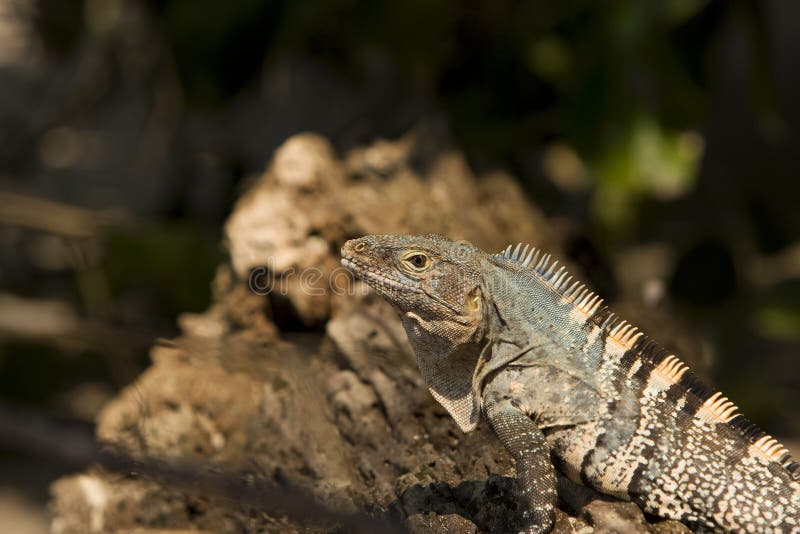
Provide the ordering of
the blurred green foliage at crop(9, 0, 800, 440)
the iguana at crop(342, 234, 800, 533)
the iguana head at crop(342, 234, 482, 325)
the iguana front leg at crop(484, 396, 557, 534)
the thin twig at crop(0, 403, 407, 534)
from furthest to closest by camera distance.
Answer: the blurred green foliage at crop(9, 0, 800, 440) → the iguana head at crop(342, 234, 482, 325) → the iguana at crop(342, 234, 800, 533) → the iguana front leg at crop(484, 396, 557, 534) → the thin twig at crop(0, 403, 407, 534)

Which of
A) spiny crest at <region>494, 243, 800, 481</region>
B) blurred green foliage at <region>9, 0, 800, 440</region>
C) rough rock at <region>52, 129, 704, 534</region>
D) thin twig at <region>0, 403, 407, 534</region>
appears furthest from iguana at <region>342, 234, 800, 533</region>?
blurred green foliage at <region>9, 0, 800, 440</region>

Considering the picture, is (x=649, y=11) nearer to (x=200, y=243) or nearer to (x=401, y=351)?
(x=401, y=351)

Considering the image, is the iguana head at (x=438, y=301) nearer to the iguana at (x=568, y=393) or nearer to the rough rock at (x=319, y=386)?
the iguana at (x=568, y=393)

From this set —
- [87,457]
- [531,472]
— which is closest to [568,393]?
[531,472]

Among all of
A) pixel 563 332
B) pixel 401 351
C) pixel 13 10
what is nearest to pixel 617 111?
pixel 401 351

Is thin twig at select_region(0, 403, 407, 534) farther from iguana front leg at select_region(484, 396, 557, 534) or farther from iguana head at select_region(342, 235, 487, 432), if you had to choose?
iguana head at select_region(342, 235, 487, 432)

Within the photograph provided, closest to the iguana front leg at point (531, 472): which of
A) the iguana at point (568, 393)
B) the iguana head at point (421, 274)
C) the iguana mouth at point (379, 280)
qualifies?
the iguana at point (568, 393)
